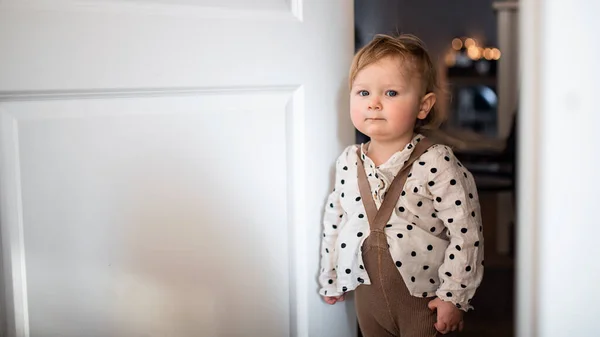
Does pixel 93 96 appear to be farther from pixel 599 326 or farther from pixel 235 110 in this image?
pixel 599 326

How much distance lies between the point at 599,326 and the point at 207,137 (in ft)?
2.24

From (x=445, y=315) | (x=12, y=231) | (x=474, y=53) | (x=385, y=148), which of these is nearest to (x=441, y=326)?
(x=445, y=315)

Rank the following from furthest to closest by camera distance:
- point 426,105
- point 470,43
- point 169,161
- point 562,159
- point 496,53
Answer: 1. point 470,43
2. point 496,53
3. point 426,105
4. point 169,161
5. point 562,159

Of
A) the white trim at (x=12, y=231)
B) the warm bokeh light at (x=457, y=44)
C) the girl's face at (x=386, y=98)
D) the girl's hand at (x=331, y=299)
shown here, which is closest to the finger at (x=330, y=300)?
the girl's hand at (x=331, y=299)

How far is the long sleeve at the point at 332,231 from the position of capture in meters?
1.23

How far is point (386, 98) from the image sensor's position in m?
1.16

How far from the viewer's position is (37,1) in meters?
0.97

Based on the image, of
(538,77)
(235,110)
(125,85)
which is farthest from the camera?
(235,110)

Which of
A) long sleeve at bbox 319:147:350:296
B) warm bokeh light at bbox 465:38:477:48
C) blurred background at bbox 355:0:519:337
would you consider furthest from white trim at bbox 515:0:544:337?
warm bokeh light at bbox 465:38:477:48

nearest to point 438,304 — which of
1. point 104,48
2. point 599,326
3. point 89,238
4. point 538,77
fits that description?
point 599,326

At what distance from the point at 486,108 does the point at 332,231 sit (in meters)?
3.22

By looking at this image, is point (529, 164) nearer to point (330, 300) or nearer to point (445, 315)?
point (445, 315)

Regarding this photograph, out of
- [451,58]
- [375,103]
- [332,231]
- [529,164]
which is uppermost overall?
[451,58]

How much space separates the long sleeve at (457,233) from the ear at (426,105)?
103 millimetres
